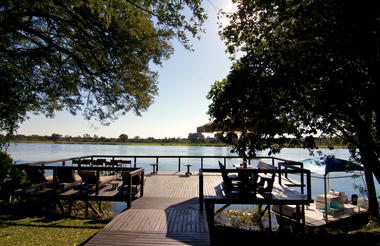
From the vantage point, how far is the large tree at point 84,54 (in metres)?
6.44

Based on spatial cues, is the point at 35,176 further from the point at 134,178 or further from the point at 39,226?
the point at 134,178

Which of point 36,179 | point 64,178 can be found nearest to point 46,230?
point 64,178

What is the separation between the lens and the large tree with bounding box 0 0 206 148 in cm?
644

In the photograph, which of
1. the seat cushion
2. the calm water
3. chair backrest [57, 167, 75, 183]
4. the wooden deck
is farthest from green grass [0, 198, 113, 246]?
the calm water

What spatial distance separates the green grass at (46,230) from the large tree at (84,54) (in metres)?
3.56

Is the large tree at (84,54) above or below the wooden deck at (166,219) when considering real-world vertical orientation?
above

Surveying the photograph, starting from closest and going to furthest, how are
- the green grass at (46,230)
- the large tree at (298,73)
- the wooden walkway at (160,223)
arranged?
the wooden walkway at (160,223), the large tree at (298,73), the green grass at (46,230)

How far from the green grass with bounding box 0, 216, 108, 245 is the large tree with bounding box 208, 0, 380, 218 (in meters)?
4.61

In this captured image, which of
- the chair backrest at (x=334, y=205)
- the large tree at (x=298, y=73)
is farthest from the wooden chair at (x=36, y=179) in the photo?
the chair backrest at (x=334, y=205)

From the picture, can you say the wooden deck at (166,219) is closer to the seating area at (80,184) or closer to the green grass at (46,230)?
the seating area at (80,184)

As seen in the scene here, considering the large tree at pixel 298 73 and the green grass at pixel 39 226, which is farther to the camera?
the green grass at pixel 39 226

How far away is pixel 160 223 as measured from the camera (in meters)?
4.58

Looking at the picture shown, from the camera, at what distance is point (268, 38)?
5.61m

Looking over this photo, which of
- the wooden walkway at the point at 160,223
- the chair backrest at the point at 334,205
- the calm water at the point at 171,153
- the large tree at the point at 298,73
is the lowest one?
the calm water at the point at 171,153
